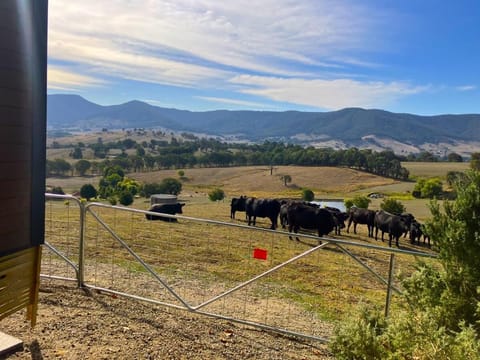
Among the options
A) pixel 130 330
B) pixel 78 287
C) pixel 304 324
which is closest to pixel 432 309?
pixel 304 324

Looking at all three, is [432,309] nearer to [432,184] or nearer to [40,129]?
[40,129]

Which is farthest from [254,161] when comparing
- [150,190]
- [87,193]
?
[87,193]

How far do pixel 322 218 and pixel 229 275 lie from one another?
8.80 metres

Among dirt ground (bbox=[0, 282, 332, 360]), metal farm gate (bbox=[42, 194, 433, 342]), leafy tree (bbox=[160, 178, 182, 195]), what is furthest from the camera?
leafy tree (bbox=[160, 178, 182, 195])

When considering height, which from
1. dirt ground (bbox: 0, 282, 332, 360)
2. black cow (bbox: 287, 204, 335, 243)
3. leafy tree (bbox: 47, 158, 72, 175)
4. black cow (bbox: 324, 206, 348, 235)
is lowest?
leafy tree (bbox: 47, 158, 72, 175)

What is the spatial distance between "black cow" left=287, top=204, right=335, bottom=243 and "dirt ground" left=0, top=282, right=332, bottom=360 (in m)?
11.5

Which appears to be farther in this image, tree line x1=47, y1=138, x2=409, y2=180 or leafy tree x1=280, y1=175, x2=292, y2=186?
tree line x1=47, y1=138, x2=409, y2=180

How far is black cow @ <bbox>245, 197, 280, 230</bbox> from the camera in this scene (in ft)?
65.1

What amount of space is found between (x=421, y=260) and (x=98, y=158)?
151 metres

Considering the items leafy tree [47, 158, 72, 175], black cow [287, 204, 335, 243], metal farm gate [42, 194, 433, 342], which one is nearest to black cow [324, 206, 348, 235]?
black cow [287, 204, 335, 243]

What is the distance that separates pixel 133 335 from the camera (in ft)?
17.3

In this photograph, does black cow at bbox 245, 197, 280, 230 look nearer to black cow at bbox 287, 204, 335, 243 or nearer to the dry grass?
black cow at bbox 287, 204, 335, 243

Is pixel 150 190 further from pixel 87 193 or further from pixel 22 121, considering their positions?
pixel 22 121

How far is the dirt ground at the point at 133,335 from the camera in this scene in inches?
190
